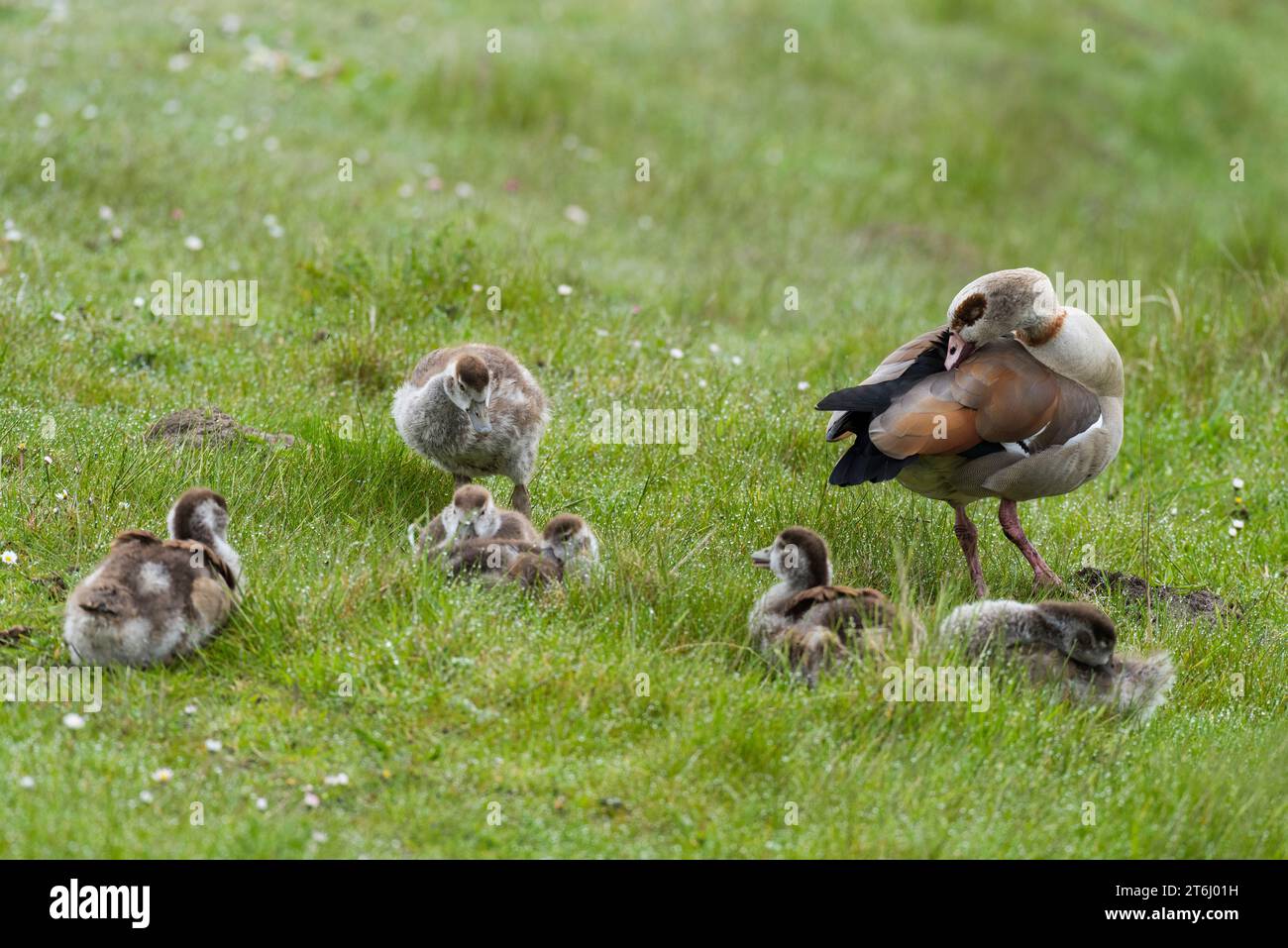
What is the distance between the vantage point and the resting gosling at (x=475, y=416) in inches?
295

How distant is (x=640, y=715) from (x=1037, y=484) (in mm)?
3021

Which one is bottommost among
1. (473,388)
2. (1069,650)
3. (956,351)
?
(1069,650)

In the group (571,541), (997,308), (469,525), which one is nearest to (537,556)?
(571,541)

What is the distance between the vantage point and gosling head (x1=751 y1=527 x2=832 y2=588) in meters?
6.66

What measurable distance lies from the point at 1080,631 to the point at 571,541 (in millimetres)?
2421

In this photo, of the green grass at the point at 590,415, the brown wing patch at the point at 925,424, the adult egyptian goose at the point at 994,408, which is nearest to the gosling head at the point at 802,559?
the green grass at the point at 590,415

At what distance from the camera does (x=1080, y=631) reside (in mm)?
6375

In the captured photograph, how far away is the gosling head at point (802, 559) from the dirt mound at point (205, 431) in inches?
120

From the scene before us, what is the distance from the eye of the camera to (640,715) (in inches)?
231

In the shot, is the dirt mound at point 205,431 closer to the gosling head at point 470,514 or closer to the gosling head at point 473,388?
the gosling head at point 473,388

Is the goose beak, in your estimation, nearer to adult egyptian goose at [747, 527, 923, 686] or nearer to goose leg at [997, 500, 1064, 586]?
goose leg at [997, 500, 1064, 586]

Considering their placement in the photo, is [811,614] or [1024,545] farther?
[1024,545]

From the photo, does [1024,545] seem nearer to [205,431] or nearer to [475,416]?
[475,416]
